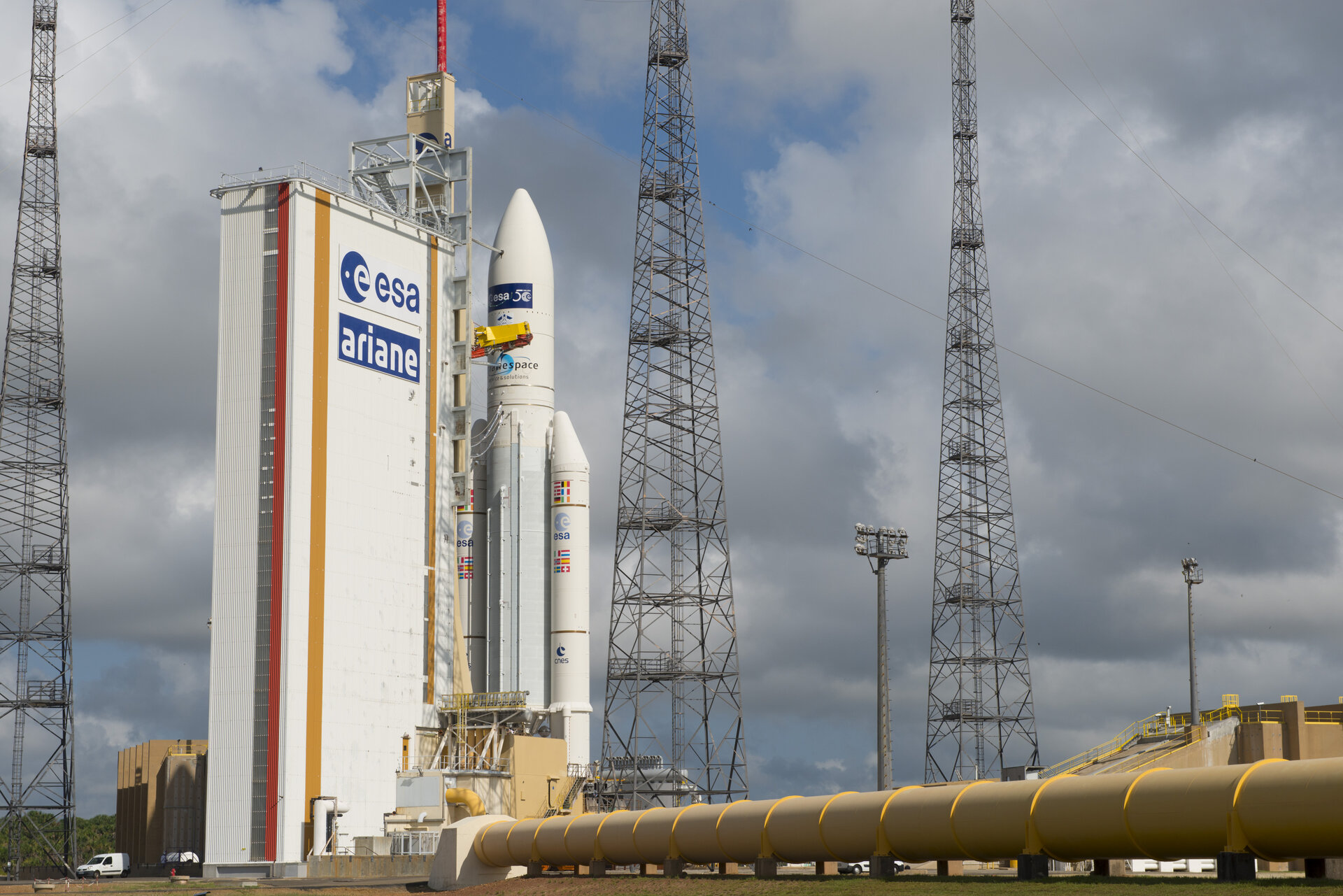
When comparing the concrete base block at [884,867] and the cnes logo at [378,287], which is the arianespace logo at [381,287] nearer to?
the cnes logo at [378,287]

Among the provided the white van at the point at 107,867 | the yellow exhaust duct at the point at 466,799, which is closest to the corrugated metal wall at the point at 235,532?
the yellow exhaust duct at the point at 466,799

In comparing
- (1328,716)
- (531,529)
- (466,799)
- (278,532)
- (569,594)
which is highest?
(531,529)

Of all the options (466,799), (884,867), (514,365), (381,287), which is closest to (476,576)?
(514,365)

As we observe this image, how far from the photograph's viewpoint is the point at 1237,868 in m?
29.5

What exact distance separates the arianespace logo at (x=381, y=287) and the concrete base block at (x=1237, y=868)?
143ft

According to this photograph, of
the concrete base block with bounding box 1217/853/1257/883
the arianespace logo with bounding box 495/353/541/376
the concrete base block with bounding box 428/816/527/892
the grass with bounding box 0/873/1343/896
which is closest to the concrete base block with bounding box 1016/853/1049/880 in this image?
the grass with bounding box 0/873/1343/896

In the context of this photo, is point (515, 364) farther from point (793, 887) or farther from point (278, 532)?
point (793, 887)

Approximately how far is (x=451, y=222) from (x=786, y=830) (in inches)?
1673

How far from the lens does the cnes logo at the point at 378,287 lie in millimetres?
63406

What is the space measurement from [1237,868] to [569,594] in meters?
43.3

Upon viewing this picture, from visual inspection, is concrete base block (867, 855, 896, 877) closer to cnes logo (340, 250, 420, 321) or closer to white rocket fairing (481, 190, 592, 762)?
white rocket fairing (481, 190, 592, 762)

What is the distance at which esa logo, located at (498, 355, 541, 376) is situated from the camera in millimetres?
73375

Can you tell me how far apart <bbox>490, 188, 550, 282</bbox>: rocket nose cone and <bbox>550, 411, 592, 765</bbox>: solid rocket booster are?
8.92 metres

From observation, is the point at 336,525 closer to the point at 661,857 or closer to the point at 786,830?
the point at 661,857
